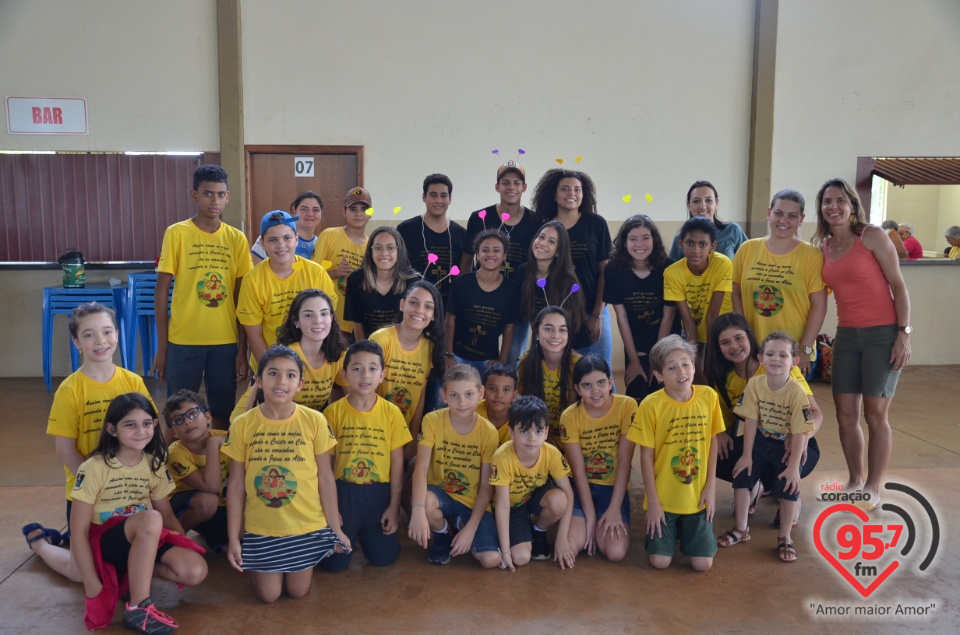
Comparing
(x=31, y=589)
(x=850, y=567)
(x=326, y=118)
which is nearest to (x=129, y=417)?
(x=31, y=589)

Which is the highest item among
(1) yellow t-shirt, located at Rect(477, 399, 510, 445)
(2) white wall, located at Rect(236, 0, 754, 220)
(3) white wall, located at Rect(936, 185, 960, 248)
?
(2) white wall, located at Rect(236, 0, 754, 220)

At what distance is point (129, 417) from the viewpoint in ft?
8.67

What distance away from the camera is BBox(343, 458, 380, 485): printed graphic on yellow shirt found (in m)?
3.07

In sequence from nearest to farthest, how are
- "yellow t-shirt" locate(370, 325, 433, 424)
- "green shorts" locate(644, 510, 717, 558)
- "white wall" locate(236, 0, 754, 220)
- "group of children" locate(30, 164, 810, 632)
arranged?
"group of children" locate(30, 164, 810, 632)
"green shorts" locate(644, 510, 717, 558)
"yellow t-shirt" locate(370, 325, 433, 424)
"white wall" locate(236, 0, 754, 220)

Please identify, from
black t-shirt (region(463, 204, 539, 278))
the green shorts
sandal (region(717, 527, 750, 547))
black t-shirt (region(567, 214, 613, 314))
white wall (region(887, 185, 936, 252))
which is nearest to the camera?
the green shorts

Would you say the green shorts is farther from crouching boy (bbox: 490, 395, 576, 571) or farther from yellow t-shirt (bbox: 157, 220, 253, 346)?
yellow t-shirt (bbox: 157, 220, 253, 346)

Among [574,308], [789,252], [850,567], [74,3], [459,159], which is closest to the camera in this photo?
[850,567]

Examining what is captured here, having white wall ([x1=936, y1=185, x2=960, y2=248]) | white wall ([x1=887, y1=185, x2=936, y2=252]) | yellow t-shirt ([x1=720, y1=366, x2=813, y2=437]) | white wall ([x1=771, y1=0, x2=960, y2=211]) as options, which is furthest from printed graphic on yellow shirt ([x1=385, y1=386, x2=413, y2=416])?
white wall ([x1=936, y1=185, x2=960, y2=248])

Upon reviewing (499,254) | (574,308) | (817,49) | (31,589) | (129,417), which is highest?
(817,49)

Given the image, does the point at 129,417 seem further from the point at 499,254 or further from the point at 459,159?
the point at 459,159

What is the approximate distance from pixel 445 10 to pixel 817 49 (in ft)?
10.7

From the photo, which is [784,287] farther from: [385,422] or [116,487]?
[116,487]

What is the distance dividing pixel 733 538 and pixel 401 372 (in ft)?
5.17

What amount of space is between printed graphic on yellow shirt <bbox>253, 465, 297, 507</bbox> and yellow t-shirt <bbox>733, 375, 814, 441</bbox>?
185 centimetres
